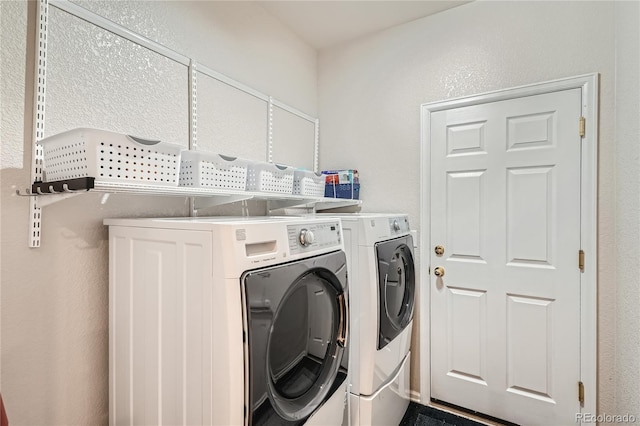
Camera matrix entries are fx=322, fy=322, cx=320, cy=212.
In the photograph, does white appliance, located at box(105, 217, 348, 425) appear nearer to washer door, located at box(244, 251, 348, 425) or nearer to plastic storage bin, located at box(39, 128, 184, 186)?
washer door, located at box(244, 251, 348, 425)

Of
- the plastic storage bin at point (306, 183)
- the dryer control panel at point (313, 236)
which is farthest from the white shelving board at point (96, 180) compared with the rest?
the dryer control panel at point (313, 236)

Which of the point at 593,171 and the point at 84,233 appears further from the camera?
the point at 593,171

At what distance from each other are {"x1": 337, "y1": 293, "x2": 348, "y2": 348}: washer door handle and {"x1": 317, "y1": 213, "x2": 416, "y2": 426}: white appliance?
26 centimetres

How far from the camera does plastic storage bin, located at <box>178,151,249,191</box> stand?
1.37 m

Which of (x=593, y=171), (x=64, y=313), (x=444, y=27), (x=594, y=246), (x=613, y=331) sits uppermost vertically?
(x=444, y=27)

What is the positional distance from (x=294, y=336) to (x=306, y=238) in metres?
0.38

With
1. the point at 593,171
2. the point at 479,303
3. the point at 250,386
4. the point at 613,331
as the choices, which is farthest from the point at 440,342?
the point at 250,386

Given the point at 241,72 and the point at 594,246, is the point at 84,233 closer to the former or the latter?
the point at 241,72

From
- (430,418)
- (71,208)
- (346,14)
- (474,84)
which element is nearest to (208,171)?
(71,208)

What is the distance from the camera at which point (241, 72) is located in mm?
2039

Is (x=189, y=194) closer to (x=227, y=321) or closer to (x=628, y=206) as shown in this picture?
(x=227, y=321)

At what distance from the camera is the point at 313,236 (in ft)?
4.16

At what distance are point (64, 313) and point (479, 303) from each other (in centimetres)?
226

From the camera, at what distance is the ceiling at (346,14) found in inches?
86.0
